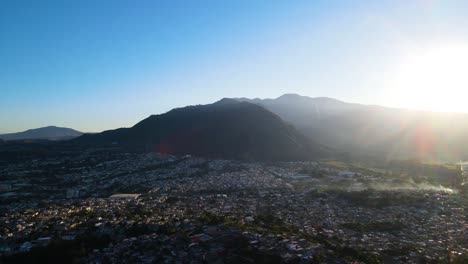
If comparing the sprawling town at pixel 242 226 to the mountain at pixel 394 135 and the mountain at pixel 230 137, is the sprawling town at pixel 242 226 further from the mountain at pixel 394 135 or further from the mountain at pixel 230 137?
the mountain at pixel 394 135

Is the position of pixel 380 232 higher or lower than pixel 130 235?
lower

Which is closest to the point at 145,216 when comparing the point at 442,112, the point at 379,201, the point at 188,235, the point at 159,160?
the point at 188,235

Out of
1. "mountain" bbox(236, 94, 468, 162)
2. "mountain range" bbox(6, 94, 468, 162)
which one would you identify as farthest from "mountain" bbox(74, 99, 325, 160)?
"mountain" bbox(236, 94, 468, 162)

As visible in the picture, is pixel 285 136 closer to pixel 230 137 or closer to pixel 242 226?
pixel 230 137

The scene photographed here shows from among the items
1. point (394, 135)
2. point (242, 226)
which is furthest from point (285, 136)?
point (242, 226)

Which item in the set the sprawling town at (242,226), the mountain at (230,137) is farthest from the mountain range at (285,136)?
the sprawling town at (242,226)

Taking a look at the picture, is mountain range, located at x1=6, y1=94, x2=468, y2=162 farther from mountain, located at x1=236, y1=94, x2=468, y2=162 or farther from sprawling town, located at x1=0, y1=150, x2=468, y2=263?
sprawling town, located at x1=0, y1=150, x2=468, y2=263

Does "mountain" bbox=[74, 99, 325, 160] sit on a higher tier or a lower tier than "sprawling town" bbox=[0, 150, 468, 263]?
higher

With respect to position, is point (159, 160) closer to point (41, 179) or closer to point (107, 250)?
point (41, 179)
